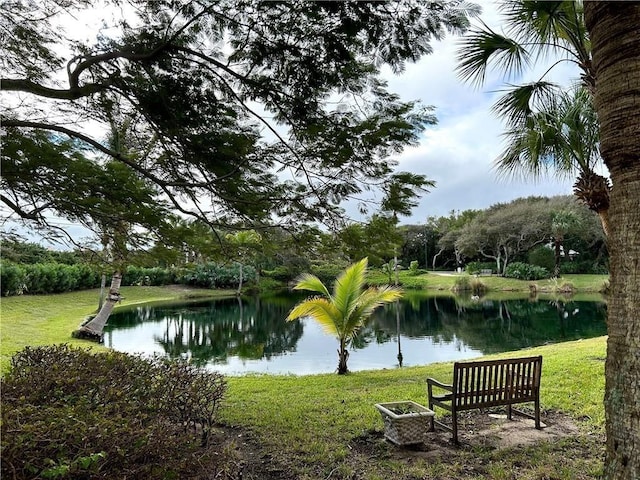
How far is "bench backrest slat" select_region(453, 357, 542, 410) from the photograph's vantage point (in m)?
4.12

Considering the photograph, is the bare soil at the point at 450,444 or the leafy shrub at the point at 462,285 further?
the leafy shrub at the point at 462,285

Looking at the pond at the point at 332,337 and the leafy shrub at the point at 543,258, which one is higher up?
the leafy shrub at the point at 543,258

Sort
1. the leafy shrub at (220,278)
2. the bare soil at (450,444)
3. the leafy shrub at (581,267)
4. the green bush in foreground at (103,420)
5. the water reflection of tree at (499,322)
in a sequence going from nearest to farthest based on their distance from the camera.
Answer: the green bush in foreground at (103,420) → the bare soil at (450,444) → the water reflection of tree at (499,322) → the leafy shrub at (220,278) → the leafy shrub at (581,267)

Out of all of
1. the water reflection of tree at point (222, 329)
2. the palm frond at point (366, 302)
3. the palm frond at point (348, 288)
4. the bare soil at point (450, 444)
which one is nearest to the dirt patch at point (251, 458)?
the bare soil at point (450, 444)

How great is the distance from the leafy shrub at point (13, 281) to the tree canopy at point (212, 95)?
601 inches

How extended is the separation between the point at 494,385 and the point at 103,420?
12.0 feet

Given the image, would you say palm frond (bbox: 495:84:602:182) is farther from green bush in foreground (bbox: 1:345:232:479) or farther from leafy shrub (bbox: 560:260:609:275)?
leafy shrub (bbox: 560:260:609:275)

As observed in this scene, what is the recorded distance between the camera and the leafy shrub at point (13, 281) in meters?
16.3

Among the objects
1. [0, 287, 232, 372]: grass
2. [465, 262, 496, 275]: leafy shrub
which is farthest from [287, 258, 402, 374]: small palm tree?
[465, 262, 496, 275]: leafy shrub

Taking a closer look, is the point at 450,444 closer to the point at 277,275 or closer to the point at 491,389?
the point at 491,389

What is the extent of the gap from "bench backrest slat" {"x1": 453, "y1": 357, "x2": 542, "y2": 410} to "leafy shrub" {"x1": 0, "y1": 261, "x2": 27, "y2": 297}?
17.3m

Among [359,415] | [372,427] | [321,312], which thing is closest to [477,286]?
A: [321,312]

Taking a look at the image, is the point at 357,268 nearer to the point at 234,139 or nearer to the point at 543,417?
the point at 543,417

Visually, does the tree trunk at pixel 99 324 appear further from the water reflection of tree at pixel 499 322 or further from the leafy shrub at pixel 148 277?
the leafy shrub at pixel 148 277
